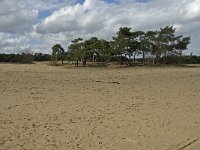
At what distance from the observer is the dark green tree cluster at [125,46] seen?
4753 cm

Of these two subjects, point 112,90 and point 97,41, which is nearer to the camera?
point 112,90

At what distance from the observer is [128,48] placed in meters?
48.5

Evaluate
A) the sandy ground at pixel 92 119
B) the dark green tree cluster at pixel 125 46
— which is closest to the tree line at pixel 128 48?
the dark green tree cluster at pixel 125 46

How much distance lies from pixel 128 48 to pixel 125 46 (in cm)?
79

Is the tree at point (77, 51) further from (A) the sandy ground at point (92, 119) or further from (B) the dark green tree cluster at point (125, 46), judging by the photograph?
(A) the sandy ground at point (92, 119)

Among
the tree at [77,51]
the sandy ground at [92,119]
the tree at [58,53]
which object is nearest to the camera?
the sandy ground at [92,119]

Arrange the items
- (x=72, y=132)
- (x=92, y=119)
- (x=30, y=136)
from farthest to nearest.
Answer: (x=92, y=119)
(x=72, y=132)
(x=30, y=136)

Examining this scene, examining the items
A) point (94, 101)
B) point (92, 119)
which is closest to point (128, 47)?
point (94, 101)

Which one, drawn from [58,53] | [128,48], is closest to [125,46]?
[128,48]

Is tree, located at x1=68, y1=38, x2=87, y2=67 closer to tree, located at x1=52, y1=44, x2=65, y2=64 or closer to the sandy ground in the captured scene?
tree, located at x1=52, y1=44, x2=65, y2=64

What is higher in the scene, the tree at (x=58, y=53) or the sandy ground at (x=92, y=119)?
the tree at (x=58, y=53)

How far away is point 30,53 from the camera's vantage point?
5778 centimetres

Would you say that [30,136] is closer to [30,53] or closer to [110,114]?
[110,114]

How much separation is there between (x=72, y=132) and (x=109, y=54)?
126 feet
